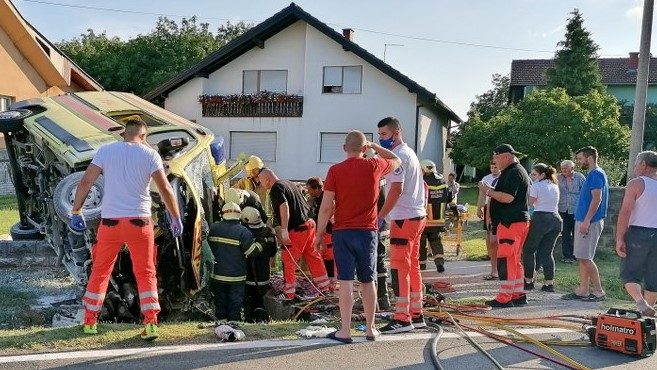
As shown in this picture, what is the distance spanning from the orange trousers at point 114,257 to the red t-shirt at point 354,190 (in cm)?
158

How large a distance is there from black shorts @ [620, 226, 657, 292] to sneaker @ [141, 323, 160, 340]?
4769 mm

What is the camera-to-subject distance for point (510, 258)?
6891mm

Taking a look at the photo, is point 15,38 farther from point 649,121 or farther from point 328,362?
point 649,121

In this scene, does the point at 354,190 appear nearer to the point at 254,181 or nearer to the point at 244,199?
the point at 244,199

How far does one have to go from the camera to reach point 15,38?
69.8 ft

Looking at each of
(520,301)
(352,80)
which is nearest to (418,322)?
(520,301)

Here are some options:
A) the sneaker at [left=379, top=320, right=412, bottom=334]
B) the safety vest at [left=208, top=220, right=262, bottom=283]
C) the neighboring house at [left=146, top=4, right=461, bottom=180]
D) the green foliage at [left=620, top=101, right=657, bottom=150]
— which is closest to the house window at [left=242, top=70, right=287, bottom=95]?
the neighboring house at [left=146, top=4, right=461, bottom=180]

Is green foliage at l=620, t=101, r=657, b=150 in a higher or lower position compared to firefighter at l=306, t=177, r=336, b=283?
higher

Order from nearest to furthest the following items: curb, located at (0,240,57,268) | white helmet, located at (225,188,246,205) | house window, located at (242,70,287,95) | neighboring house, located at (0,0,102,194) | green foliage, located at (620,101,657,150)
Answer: white helmet, located at (225,188,246,205), curb, located at (0,240,57,268), neighboring house, located at (0,0,102,194), house window, located at (242,70,287,95), green foliage, located at (620,101,657,150)

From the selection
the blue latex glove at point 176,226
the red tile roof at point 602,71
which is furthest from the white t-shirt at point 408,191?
the red tile roof at point 602,71

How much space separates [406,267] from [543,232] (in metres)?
3.45

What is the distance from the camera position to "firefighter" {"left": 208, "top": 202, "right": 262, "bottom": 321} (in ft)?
22.0

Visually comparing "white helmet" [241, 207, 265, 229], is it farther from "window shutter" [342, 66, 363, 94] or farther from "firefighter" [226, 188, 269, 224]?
"window shutter" [342, 66, 363, 94]

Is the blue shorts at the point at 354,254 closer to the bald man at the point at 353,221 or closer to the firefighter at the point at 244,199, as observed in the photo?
the bald man at the point at 353,221
